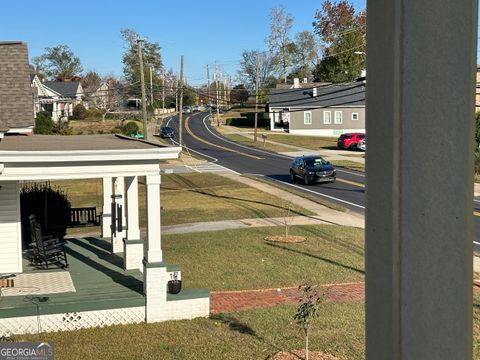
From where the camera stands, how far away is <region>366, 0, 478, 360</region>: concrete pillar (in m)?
1.95

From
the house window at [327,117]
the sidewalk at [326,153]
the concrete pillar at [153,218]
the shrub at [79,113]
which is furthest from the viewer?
the shrub at [79,113]

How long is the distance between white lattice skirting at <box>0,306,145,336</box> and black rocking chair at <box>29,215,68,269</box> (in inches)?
146

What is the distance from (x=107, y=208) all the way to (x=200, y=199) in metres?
11.1

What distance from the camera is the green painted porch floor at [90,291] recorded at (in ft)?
32.7

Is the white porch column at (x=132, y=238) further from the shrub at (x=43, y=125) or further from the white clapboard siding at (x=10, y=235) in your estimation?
the shrub at (x=43, y=125)

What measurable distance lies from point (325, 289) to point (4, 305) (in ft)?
20.3

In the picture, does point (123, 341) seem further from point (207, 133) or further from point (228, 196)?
point (207, 133)

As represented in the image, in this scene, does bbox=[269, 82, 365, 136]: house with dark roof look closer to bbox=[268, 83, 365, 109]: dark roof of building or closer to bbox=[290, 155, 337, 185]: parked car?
bbox=[268, 83, 365, 109]: dark roof of building

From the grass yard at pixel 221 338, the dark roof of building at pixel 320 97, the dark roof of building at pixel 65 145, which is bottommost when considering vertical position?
the grass yard at pixel 221 338

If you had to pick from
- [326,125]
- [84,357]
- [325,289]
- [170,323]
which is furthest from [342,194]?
[326,125]

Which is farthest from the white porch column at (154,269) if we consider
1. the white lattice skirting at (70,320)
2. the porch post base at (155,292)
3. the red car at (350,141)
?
the red car at (350,141)

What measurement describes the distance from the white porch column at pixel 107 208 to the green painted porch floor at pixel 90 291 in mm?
1911

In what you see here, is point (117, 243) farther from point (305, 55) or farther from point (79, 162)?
point (305, 55)

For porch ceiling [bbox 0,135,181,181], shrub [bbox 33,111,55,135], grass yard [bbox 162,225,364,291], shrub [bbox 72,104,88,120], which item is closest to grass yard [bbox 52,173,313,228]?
grass yard [bbox 162,225,364,291]
